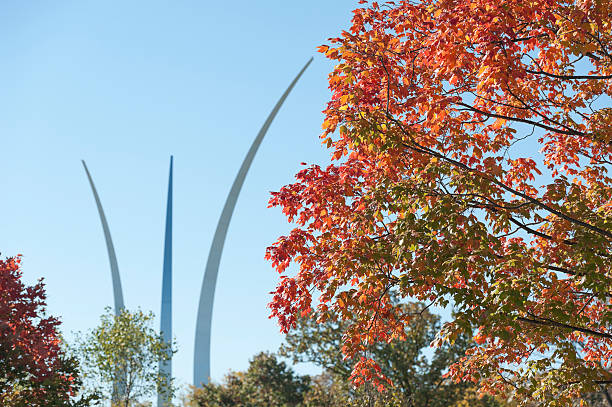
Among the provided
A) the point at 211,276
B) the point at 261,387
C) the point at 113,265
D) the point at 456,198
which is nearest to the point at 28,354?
the point at 456,198

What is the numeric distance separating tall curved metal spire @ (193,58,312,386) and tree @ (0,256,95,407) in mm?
20267

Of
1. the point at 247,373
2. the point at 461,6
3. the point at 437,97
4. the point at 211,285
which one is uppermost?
the point at 211,285

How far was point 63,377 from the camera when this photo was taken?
16250 millimetres

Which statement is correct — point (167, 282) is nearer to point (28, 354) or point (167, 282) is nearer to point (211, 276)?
point (211, 276)

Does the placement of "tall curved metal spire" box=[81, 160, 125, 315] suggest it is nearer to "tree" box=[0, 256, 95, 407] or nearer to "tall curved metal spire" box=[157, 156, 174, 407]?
"tall curved metal spire" box=[157, 156, 174, 407]

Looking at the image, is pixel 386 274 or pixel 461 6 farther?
pixel 386 274

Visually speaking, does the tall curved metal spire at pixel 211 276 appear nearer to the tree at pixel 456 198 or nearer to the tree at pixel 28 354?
the tree at pixel 28 354

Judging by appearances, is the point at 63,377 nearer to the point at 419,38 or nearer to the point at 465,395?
the point at 419,38

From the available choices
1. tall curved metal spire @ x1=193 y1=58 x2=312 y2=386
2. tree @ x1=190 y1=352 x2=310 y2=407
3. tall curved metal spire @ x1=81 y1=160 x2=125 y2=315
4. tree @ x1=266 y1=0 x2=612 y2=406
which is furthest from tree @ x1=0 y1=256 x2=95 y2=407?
tall curved metal spire @ x1=81 y1=160 x2=125 y2=315

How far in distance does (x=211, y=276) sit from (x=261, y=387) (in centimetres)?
831

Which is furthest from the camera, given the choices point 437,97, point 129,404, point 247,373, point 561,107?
point 247,373

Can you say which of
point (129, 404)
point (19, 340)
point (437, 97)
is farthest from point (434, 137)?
point (129, 404)

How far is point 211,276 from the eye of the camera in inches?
1463

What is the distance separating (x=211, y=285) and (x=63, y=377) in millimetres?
20982
